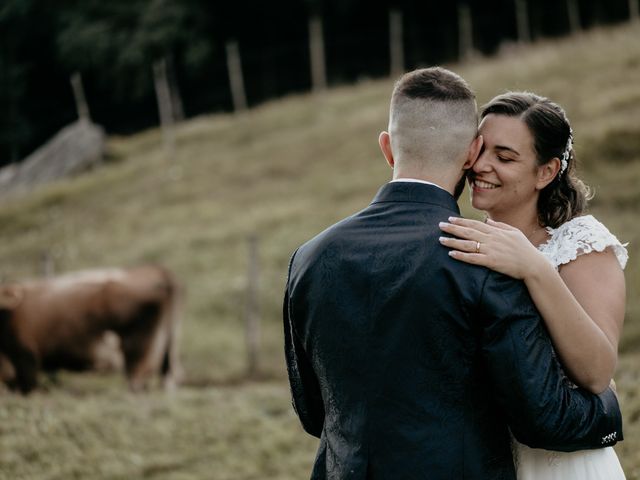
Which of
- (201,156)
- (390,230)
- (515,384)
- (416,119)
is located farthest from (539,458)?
(201,156)

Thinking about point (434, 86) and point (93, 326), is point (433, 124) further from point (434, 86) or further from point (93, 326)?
point (93, 326)

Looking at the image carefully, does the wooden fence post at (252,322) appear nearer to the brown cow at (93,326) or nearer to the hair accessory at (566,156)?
the brown cow at (93,326)

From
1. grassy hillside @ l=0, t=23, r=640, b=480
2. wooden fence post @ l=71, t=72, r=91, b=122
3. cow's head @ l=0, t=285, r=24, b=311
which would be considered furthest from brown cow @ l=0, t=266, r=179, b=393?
wooden fence post @ l=71, t=72, r=91, b=122

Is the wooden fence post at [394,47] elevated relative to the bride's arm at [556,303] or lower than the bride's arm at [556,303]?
lower

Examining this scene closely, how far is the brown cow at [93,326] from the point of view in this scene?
33.5ft

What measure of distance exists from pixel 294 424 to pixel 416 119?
4969 millimetres

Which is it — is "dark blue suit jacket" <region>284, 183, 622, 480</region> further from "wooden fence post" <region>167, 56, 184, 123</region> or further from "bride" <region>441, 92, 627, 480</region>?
"wooden fence post" <region>167, 56, 184, 123</region>

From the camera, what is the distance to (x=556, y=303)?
96.2 inches

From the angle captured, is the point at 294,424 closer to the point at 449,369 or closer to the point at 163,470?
the point at 163,470

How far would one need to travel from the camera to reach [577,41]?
71.3ft

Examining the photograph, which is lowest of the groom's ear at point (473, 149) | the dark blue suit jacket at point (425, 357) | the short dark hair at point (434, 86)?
the dark blue suit jacket at point (425, 357)

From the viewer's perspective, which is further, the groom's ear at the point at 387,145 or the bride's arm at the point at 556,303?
the groom's ear at the point at 387,145

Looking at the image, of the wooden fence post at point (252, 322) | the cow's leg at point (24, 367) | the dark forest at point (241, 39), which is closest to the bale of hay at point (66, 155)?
the dark forest at point (241, 39)

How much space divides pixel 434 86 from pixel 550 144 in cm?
65
